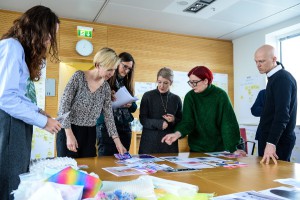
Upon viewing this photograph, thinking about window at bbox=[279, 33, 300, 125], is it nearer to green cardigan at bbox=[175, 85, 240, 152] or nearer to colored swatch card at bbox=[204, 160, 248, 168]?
green cardigan at bbox=[175, 85, 240, 152]

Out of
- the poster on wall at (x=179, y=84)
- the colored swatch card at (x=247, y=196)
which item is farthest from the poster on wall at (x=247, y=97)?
the colored swatch card at (x=247, y=196)

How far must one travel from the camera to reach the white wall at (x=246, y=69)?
4.34 metres

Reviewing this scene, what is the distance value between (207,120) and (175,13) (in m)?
2.09

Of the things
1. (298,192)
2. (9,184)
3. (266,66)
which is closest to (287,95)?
(266,66)

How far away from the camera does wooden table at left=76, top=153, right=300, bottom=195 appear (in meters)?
1.09

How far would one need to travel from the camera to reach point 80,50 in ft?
12.9

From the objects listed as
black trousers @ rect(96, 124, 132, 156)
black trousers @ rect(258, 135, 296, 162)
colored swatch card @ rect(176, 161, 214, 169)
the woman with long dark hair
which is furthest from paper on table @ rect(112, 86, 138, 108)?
black trousers @ rect(258, 135, 296, 162)

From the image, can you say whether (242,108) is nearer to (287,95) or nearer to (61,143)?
(287,95)

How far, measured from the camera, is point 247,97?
15.2 ft

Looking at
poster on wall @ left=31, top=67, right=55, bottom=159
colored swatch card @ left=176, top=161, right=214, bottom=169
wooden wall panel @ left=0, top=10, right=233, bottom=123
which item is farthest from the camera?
wooden wall panel @ left=0, top=10, right=233, bottom=123

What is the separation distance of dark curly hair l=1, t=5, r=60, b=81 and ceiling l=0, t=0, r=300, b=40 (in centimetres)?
217

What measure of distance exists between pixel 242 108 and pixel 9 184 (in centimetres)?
423

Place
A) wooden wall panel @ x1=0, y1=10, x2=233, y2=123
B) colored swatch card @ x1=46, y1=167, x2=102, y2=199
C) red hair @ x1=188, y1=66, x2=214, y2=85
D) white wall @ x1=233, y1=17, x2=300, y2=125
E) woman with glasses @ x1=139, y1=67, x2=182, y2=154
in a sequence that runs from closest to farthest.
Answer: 1. colored swatch card @ x1=46, y1=167, x2=102, y2=199
2. red hair @ x1=188, y1=66, x2=214, y2=85
3. woman with glasses @ x1=139, y1=67, x2=182, y2=154
4. wooden wall panel @ x1=0, y1=10, x2=233, y2=123
5. white wall @ x1=233, y1=17, x2=300, y2=125

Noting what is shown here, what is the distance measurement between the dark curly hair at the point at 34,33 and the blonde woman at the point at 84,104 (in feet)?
1.72
